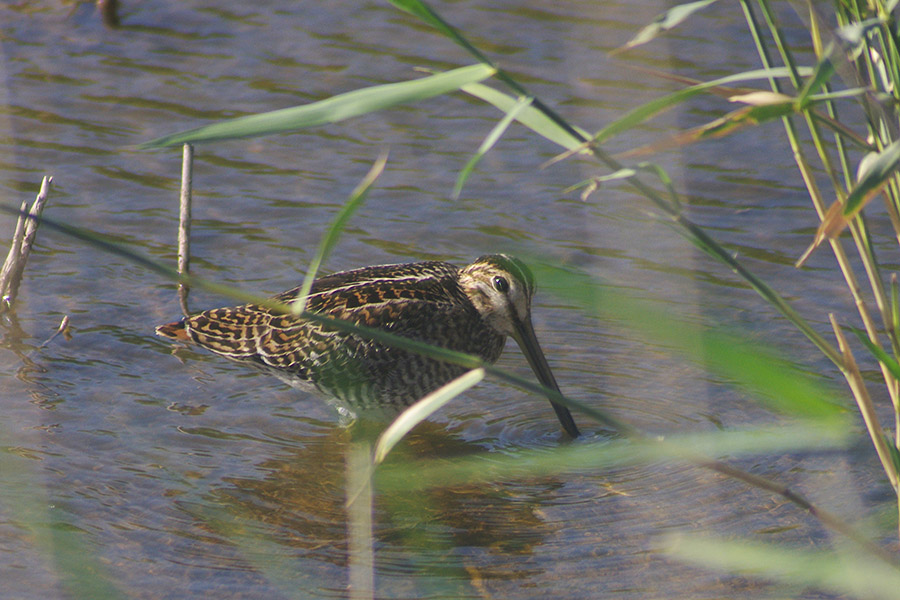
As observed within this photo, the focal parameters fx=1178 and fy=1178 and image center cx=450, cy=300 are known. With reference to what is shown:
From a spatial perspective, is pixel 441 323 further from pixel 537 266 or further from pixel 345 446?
pixel 537 266

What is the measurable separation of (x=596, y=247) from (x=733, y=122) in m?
4.34

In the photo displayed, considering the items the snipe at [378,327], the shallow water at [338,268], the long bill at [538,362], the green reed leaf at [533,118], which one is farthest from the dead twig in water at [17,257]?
the green reed leaf at [533,118]

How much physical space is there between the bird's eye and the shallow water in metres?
0.52

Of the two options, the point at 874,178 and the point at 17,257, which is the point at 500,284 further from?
the point at 874,178

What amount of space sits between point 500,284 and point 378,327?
66 centimetres

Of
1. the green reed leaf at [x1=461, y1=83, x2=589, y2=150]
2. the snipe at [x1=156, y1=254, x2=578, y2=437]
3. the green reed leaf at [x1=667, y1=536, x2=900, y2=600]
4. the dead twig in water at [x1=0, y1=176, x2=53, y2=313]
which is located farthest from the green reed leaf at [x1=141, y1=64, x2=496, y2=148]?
the dead twig in water at [x1=0, y1=176, x2=53, y2=313]

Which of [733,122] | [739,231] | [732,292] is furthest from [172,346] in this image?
[733,122]

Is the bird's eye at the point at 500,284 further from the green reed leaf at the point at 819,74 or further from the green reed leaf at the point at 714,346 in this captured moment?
the green reed leaf at the point at 714,346

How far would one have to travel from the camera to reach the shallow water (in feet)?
13.6

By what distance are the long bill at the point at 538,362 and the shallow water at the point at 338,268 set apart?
0.09m

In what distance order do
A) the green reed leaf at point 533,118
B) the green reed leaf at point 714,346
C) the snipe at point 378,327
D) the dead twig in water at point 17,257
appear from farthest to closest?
the dead twig in water at point 17,257
the snipe at point 378,327
the green reed leaf at point 533,118
the green reed leaf at point 714,346

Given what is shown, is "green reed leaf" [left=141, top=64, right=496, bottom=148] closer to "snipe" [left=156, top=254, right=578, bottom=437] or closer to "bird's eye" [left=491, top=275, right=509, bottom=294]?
"snipe" [left=156, top=254, right=578, bottom=437]

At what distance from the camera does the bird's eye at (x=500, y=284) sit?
523 cm

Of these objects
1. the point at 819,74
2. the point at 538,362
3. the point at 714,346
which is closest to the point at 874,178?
the point at 819,74
